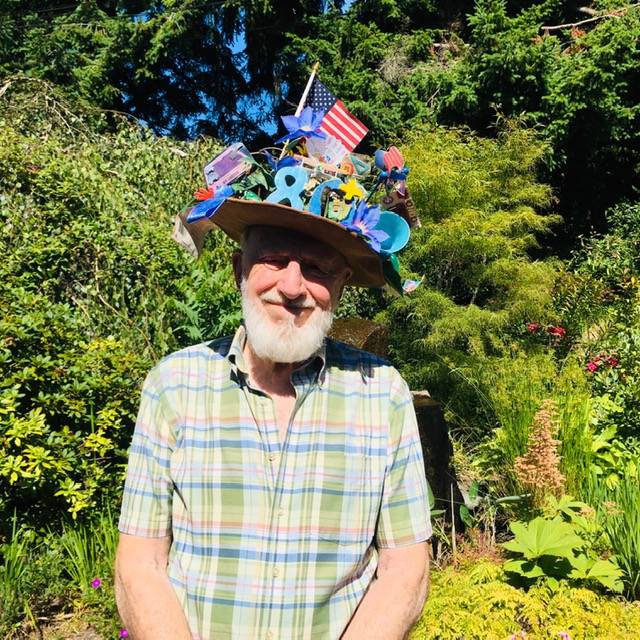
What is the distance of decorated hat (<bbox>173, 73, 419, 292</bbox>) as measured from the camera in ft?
5.00

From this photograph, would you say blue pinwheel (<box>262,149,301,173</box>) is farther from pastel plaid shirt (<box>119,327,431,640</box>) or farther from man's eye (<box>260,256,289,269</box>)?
pastel plaid shirt (<box>119,327,431,640</box>)

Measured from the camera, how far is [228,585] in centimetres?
142

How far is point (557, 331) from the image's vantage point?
594 centimetres

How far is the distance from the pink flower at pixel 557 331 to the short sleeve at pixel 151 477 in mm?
5127

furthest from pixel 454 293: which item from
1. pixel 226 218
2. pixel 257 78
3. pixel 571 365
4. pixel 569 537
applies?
pixel 257 78

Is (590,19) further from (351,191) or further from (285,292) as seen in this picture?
(285,292)

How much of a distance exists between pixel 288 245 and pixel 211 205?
0.70ft

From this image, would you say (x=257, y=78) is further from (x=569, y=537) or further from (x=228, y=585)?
(x=228, y=585)

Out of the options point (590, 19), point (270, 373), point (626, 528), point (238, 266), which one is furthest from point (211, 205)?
point (590, 19)

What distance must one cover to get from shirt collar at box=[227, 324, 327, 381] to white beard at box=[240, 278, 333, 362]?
0.14 ft

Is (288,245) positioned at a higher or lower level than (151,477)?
higher

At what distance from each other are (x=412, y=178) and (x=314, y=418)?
18.0 ft

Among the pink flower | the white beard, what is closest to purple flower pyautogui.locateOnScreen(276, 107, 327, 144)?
the white beard

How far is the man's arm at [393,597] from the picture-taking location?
145 centimetres
